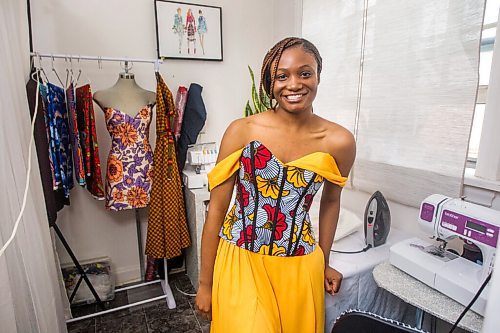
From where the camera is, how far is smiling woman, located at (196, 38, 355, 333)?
0.86 meters

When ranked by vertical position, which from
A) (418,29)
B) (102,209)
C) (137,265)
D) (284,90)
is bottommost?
(137,265)

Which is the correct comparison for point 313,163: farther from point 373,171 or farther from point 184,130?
point 184,130

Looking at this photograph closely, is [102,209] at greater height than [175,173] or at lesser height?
lesser

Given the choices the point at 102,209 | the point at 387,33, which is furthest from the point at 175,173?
the point at 387,33

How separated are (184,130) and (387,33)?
1.35 m

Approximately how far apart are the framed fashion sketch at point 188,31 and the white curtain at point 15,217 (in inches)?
36.3

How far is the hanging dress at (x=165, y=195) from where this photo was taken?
186cm

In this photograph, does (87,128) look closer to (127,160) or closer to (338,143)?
(127,160)

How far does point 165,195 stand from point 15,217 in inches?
37.5

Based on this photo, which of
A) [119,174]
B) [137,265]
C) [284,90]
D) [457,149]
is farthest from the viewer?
[137,265]

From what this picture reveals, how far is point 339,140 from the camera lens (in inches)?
37.8

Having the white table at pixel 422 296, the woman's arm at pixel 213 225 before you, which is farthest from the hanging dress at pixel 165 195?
the white table at pixel 422 296

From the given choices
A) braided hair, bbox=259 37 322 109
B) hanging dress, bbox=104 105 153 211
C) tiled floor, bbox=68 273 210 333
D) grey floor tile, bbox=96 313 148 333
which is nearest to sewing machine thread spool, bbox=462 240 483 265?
braided hair, bbox=259 37 322 109

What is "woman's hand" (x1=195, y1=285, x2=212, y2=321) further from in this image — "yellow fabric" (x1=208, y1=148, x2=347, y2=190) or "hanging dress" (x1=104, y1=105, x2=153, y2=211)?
"hanging dress" (x1=104, y1=105, x2=153, y2=211)
